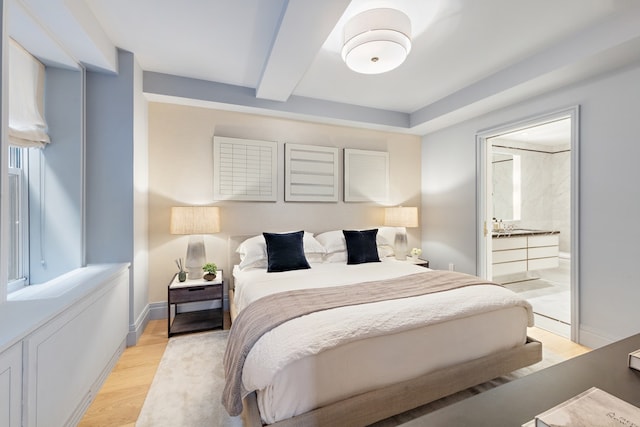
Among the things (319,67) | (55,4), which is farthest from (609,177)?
(55,4)

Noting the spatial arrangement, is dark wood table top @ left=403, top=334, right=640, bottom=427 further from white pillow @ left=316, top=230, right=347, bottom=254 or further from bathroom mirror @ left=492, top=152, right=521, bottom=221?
bathroom mirror @ left=492, top=152, right=521, bottom=221

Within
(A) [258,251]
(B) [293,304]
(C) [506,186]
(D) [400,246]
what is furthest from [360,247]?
(C) [506,186]

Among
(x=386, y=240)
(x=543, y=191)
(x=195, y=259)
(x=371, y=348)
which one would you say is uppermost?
(x=543, y=191)

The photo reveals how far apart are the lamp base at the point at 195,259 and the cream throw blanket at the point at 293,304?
1.22 metres

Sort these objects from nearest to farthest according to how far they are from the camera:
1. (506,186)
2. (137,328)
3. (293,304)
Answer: (293,304) → (137,328) → (506,186)

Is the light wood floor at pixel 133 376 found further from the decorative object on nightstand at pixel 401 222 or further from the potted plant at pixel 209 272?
the decorative object on nightstand at pixel 401 222

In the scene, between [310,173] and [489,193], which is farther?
[310,173]

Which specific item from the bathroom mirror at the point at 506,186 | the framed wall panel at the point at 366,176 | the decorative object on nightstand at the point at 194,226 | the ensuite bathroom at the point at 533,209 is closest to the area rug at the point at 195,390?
the decorative object on nightstand at the point at 194,226

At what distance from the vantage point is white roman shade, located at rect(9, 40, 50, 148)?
178 centimetres

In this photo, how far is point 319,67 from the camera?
9.09 ft

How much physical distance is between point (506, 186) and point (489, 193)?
248cm

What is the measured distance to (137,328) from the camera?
2600mm

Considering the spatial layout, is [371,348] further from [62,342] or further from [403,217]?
[403,217]

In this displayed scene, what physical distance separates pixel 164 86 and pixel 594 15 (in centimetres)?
373
